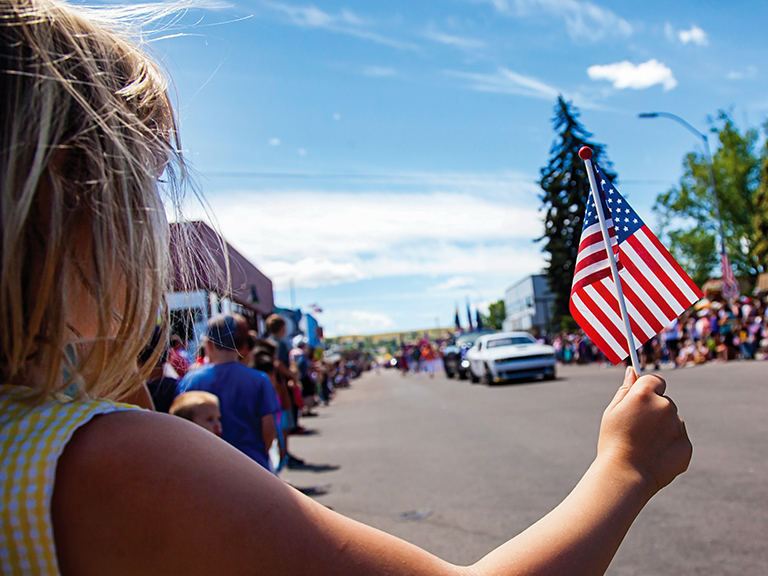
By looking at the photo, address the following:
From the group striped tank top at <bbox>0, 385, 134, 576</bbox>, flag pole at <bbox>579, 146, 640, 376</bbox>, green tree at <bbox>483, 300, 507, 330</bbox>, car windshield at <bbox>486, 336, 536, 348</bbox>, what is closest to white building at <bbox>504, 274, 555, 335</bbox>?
car windshield at <bbox>486, 336, 536, 348</bbox>

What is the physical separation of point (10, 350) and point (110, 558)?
0.29 m

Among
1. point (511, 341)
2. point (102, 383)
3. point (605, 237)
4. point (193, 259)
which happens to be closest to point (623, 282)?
point (605, 237)

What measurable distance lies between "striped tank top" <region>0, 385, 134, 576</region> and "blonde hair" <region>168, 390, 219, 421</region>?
9.23 feet

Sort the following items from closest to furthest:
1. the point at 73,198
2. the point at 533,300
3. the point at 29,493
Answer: the point at 29,493
the point at 73,198
the point at 533,300

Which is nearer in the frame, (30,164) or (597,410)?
(30,164)

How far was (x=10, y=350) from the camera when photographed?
802 millimetres

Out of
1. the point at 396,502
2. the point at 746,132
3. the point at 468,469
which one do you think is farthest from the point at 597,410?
the point at 746,132

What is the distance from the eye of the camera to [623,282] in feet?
6.67

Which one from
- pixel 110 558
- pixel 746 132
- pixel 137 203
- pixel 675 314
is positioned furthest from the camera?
pixel 746 132

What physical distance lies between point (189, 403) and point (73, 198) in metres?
2.91

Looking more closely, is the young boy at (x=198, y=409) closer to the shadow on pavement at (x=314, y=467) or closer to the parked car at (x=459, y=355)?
the shadow on pavement at (x=314, y=467)

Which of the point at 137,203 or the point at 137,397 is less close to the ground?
the point at 137,203

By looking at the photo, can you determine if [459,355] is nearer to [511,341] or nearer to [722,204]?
[511,341]

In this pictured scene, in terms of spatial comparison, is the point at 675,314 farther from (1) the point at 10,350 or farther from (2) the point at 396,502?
(2) the point at 396,502
